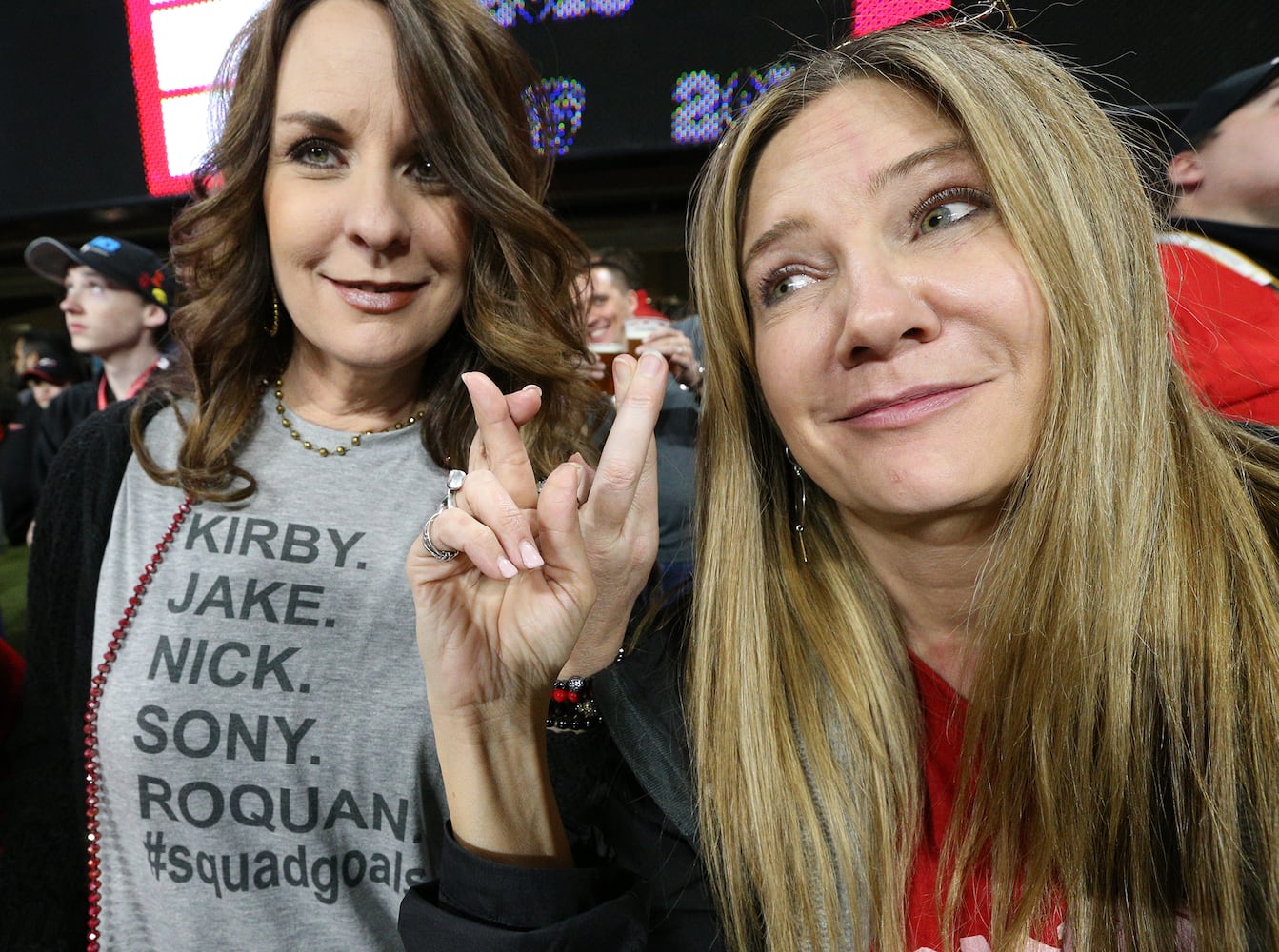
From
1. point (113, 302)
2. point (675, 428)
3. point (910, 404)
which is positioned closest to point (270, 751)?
point (910, 404)

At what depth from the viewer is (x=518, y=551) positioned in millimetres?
762

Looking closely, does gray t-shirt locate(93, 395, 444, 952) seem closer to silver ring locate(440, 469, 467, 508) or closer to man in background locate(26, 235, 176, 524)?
silver ring locate(440, 469, 467, 508)

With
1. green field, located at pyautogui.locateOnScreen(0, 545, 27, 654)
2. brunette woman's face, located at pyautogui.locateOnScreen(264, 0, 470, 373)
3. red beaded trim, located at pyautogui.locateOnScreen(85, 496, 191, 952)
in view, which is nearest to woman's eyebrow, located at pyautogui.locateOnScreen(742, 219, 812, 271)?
brunette woman's face, located at pyautogui.locateOnScreen(264, 0, 470, 373)

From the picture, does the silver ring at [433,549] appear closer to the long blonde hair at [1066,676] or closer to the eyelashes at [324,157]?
the long blonde hair at [1066,676]

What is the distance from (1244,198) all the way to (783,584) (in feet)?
4.78

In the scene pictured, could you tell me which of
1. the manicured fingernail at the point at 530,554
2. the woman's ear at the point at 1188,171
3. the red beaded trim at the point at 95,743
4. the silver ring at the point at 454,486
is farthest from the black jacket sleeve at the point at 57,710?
the woman's ear at the point at 1188,171

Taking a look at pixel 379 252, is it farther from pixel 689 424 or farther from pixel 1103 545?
pixel 689 424

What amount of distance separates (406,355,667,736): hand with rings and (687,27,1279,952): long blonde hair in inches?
9.7

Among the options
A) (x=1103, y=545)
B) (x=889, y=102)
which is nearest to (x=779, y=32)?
(x=889, y=102)

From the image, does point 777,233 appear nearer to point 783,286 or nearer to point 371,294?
point 783,286

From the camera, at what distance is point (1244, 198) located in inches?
69.2

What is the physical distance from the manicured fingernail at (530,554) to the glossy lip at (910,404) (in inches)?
16.5

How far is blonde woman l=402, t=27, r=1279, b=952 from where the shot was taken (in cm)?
86

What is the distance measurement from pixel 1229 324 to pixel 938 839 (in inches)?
44.2
